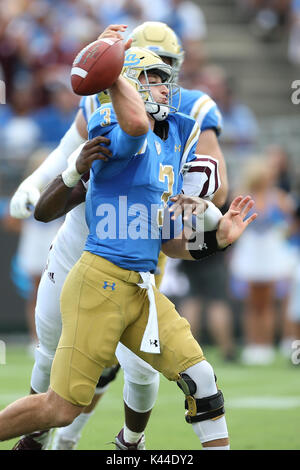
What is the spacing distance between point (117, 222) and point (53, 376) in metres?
0.66

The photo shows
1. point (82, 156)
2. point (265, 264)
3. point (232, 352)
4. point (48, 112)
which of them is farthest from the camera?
point (48, 112)

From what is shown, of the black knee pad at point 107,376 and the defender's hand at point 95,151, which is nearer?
the defender's hand at point 95,151

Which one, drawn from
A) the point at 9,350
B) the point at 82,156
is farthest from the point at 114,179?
the point at 9,350

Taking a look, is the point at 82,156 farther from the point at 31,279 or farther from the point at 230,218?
the point at 31,279

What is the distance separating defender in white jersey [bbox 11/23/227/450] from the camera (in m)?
3.92

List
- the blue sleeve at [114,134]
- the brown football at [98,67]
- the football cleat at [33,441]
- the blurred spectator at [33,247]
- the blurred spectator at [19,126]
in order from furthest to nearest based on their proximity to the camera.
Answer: the blurred spectator at [19,126]
the blurred spectator at [33,247]
the football cleat at [33,441]
the blue sleeve at [114,134]
the brown football at [98,67]

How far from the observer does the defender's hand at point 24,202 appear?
4199mm

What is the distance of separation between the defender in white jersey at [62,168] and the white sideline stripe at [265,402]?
84.2 inches

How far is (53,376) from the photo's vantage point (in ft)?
11.5

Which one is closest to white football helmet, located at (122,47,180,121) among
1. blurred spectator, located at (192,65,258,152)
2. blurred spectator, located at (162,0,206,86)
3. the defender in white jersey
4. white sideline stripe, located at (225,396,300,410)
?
the defender in white jersey

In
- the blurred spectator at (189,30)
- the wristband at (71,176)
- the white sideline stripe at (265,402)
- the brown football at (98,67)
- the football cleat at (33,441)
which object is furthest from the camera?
the blurred spectator at (189,30)

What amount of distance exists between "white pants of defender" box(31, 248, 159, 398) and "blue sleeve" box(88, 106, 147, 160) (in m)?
0.79

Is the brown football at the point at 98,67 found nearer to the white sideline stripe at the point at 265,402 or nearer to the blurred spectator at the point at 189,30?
the white sideline stripe at the point at 265,402

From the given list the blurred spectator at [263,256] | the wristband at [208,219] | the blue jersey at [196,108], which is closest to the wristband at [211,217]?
the wristband at [208,219]
